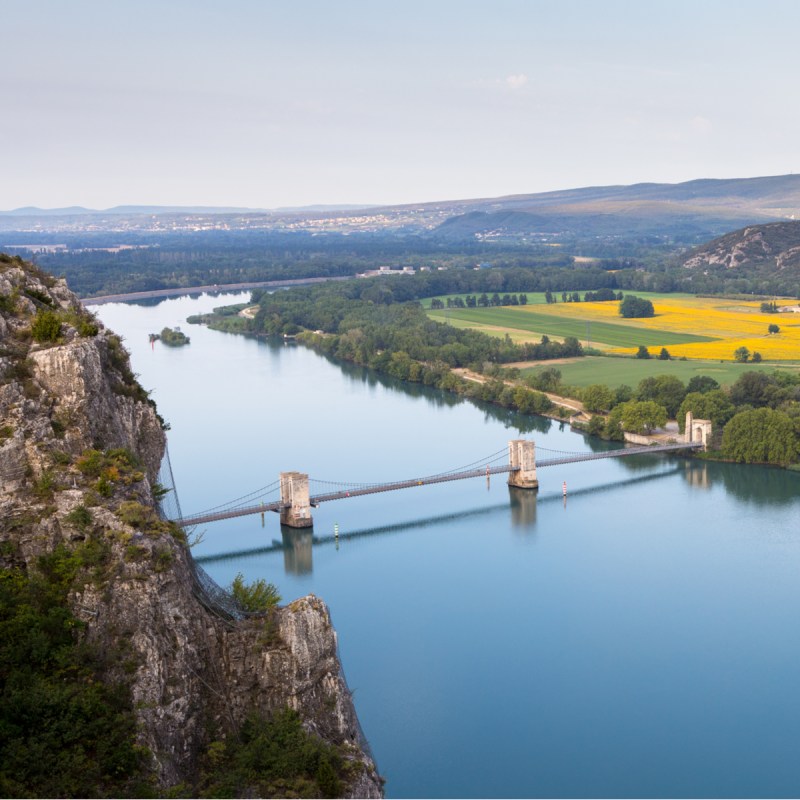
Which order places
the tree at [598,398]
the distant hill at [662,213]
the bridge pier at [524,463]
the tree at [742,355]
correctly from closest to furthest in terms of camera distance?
the bridge pier at [524,463] < the tree at [598,398] < the tree at [742,355] < the distant hill at [662,213]

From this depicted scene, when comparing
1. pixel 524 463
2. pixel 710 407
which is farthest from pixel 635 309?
pixel 524 463

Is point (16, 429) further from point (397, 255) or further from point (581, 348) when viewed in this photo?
point (397, 255)

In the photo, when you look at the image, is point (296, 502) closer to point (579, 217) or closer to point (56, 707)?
point (56, 707)

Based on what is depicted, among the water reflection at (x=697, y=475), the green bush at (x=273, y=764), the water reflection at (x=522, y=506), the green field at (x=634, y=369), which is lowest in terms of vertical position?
the water reflection at (x=697, y=475)

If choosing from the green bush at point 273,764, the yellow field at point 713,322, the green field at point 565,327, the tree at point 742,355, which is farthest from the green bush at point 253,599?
the green field at point 565,327

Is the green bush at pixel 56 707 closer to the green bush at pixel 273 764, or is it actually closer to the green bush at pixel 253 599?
the green bush at pixel 273 764

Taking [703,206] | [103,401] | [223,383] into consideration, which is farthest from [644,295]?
[703,206]
